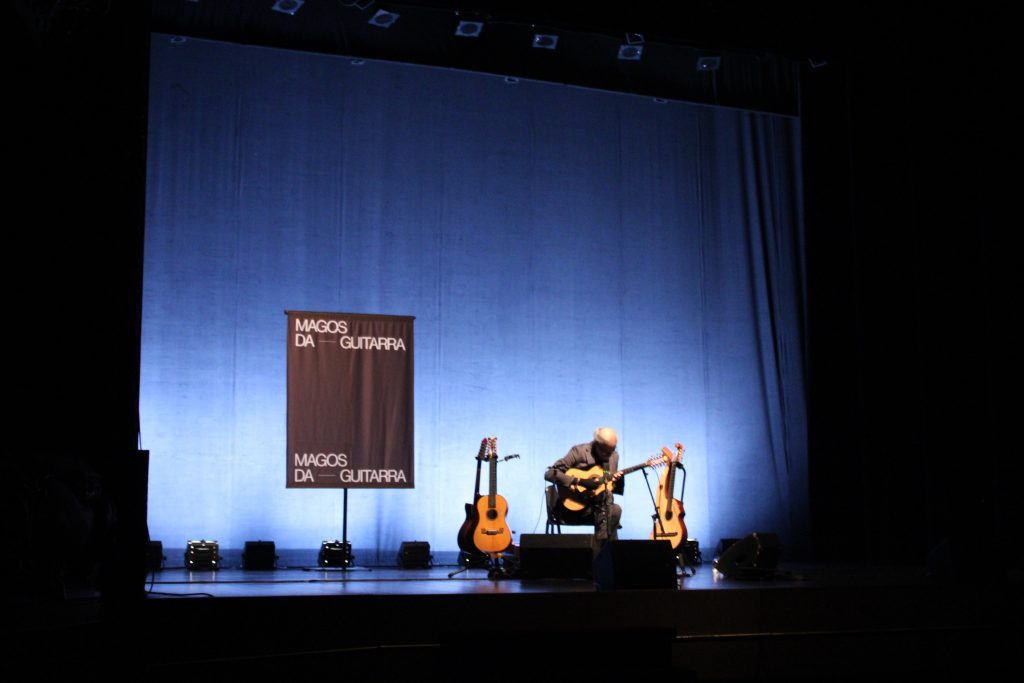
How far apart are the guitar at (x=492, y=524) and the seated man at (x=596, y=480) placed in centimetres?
→ 41

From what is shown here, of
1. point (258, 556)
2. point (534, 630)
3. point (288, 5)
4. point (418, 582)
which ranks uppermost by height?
point (288, 5)

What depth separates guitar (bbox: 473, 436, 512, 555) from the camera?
7.25m

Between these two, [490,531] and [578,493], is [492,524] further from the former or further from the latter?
[578,493]

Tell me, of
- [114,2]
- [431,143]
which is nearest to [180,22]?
[431,143]

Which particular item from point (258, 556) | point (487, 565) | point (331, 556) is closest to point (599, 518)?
point (487, 565)

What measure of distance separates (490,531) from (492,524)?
0.16ft

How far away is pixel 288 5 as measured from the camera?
864cm

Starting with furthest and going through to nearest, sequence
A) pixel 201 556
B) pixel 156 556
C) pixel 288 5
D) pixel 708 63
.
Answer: pixel 708 63
pixel 288 5
pixel 201 556
pixel 156 556

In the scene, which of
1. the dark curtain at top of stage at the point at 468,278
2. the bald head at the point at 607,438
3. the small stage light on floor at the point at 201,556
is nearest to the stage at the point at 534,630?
the bald head at the point at 607,438

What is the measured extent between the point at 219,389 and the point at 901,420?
5.85 metres

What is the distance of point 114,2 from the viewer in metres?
5.25

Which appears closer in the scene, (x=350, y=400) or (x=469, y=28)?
(x=350, y=400)

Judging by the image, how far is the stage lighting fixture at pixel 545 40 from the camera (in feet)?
30.0

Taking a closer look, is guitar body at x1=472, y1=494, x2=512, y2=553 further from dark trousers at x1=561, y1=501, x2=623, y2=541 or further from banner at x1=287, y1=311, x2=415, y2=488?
banner at x1=287, y1=311, x2=415, y2=488
